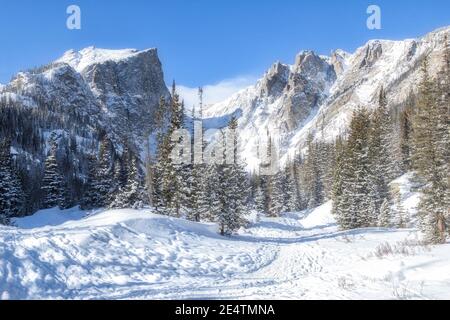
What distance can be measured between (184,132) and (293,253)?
737 inches

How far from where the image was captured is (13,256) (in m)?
13.5

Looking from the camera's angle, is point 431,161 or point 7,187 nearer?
point 431,161

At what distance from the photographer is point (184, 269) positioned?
57.4 ft

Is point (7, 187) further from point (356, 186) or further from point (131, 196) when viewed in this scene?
point (356, 186)

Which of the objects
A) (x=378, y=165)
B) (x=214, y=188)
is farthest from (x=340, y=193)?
(x=214, y=188)

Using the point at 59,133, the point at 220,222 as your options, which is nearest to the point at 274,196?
the point at 220,222

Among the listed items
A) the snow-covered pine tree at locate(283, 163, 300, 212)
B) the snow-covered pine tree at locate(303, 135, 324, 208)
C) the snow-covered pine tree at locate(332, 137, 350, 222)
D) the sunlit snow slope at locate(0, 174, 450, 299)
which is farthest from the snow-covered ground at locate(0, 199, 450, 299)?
the snow-covered pine tree at locate(283, 163, 300, 212)

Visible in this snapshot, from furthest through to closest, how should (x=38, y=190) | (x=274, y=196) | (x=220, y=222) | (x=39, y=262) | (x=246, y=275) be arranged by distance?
(x=38, y=190) → (x=274, y=196) → (x=220, y=222) → (x=246, y=275) → (x=39, y=262)

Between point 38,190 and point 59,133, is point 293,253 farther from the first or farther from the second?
point 59,133

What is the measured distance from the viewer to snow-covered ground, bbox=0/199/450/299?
1179cm

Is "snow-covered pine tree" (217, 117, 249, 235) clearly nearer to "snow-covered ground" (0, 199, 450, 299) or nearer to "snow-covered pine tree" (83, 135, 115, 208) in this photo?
"snow-covered ground" (0, 199, 450, 299)

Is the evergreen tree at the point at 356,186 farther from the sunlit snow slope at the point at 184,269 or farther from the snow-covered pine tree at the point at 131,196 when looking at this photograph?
the snow-covered pine tree at the point at 131,196

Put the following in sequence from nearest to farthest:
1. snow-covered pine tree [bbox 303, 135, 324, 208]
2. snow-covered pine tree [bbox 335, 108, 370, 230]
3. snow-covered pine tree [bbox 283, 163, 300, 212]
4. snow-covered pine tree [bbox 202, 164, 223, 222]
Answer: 1. snow-covered pine tree [bbox 202, 164, 223, 222]
2. snow-covered pine tree [bbox 335, 108, 370, 230]
3. snow-covered pine tree [bbox 303, 135, 324, 208]
4. snow-covered pine tree [bbox 283, 163, 300, 212]
